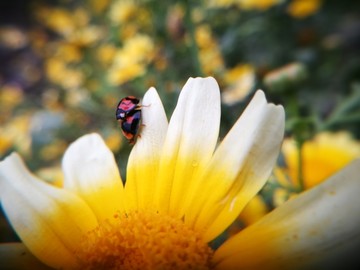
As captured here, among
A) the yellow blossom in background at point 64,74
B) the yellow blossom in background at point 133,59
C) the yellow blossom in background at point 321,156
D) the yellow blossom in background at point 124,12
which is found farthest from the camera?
the yellow blossom in background at point 64,74

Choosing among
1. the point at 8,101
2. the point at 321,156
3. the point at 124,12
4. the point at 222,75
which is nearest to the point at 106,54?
the point at 124,12

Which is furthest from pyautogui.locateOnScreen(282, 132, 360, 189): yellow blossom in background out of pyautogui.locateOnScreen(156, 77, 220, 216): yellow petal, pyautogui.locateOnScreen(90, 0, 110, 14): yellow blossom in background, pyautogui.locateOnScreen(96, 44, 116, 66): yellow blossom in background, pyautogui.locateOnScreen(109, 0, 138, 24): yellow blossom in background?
pyautogui.locateOnScreen(90, 0, 110, 14): yellow blossom in background

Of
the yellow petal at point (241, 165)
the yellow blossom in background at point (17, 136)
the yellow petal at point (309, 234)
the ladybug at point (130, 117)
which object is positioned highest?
the yellow blossom in background at point (17, 136)

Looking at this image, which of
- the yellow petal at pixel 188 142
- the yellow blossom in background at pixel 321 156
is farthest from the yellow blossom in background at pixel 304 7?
the yellow petal at pixel 188 142

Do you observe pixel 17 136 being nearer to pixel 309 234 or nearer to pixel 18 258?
pixel 18 258

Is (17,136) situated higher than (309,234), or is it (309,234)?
(17,136)

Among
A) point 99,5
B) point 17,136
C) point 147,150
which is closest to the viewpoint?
point 147,150

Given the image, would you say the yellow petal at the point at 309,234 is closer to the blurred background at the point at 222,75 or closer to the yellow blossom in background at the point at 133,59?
the blurred background at the point at 222,75

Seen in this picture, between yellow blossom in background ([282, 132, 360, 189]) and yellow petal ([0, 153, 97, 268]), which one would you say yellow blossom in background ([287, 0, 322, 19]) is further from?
yellow petal ([0, 153, 97, 268])
